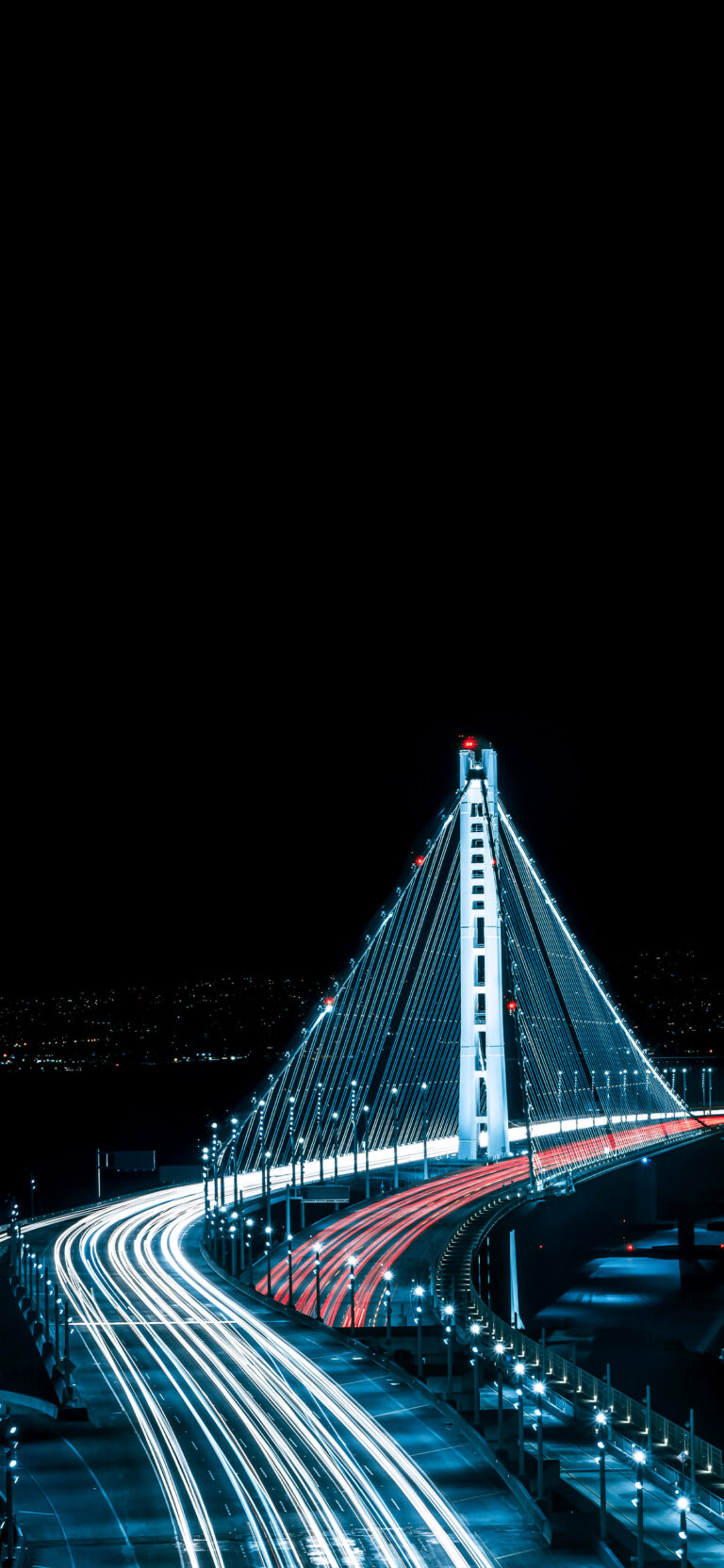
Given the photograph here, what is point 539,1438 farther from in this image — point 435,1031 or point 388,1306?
point 435,1031

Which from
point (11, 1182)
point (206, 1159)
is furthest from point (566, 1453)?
point (11, 1182)

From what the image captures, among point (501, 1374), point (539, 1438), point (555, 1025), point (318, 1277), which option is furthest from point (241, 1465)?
point (555, 1025)

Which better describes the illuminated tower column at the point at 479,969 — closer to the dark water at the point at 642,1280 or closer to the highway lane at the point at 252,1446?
the dark water at the point at 642,1280

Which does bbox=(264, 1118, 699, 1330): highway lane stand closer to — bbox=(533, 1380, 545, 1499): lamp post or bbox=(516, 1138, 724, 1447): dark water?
bbox=(516, 1138, 724, 1447): dark water

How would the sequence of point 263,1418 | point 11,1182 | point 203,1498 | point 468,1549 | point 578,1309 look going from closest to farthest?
1. point 468,1549
2. point 203,1498
3. point 263,1418
4. point 578,1309
5. point 11,1182

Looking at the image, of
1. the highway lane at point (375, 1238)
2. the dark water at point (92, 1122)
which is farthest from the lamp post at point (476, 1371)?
the dark water at point (92, 1122)

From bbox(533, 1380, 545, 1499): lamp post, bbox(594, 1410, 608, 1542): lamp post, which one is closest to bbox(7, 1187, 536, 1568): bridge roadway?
bbox(533, 1380, 545, 1499): lamp post

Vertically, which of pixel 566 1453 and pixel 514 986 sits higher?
pixel 514 986

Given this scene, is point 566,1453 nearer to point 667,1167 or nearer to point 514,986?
point 514,986
